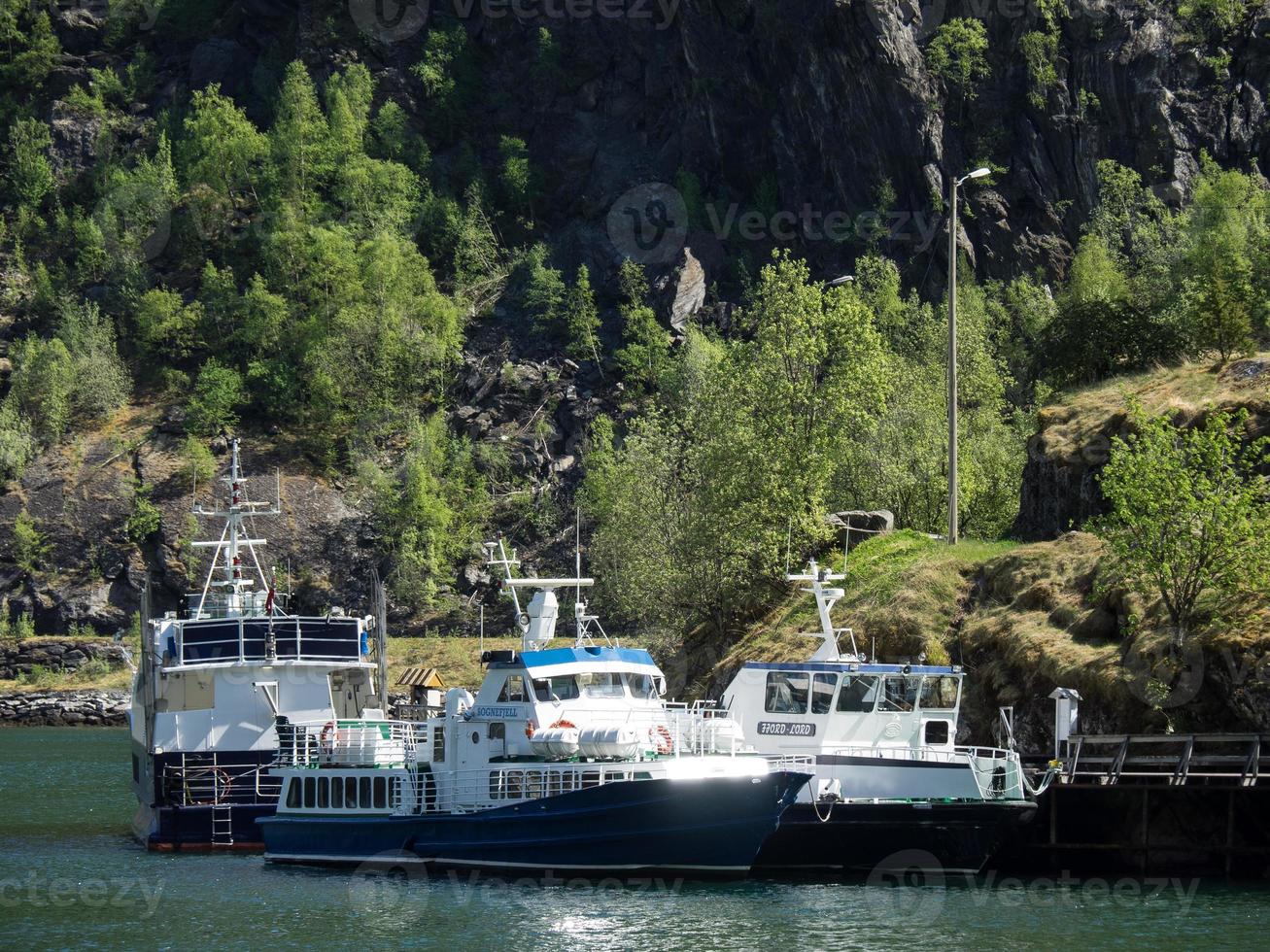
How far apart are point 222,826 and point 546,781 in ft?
44.4

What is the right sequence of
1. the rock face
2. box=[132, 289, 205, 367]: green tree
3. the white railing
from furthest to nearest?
box=[132, 289, 205, 367]: green tree → the rock face → the white railing

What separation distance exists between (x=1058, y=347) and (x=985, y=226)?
189ft

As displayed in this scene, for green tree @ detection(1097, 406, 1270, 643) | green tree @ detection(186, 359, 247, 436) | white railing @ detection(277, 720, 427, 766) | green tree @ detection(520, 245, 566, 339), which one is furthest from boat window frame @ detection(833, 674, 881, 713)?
green tree @ detection(186, 359, 247, 436)

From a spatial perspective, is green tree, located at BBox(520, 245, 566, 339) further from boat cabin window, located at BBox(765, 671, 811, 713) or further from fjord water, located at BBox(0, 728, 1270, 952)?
boat cabin window, located at BBox(765, 671, 811, 713)

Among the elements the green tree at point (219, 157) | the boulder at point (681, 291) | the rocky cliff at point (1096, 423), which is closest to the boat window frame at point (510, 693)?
the rocky cliff at point (1096, 423)

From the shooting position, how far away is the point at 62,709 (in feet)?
346

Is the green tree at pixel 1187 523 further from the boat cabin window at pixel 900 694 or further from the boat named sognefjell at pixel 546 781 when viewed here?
the boat named sognefjell at pixel 546 781

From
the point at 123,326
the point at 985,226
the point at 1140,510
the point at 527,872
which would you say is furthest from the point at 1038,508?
the point at 123,326

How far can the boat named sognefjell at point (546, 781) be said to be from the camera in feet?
122

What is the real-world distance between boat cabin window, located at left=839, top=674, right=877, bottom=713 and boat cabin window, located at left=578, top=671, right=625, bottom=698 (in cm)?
548

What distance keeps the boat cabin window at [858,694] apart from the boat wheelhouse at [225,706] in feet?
54.8

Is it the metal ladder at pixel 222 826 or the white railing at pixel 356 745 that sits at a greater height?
the white railing at pixel 356 745

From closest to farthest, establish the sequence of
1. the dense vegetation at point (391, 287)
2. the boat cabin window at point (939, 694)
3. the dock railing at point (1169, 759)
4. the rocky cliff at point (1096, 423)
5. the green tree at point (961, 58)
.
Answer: the dock railing at point (1169, 759) → the boat cabin window at point (939, 694) → the rocky cliff at point (1096, 423) → the dense vegetation at point (391, 287) → the green tree at point (961, 58)

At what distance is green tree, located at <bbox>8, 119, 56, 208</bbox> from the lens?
14238cm
